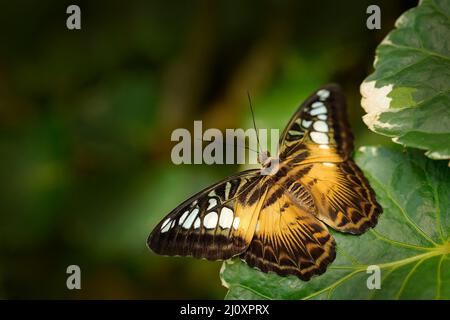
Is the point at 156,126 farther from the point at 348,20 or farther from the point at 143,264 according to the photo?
the point at 348,20

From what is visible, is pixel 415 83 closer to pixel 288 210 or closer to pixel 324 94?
pixel 324 94

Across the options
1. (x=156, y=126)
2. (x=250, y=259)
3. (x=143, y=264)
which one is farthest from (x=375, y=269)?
(x=156, y=126)

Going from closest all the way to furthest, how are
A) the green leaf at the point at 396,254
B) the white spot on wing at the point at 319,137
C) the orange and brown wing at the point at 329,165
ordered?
the green leaf at the point at 396,254 → the orange and brown wing at the point at 329,165 → the white spot on wing at the point at 319,137

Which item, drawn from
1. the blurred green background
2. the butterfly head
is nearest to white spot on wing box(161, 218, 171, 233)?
the butterfly head

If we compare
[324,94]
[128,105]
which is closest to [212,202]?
[324,94]

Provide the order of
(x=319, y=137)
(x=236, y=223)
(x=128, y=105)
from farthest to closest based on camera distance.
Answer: (x=128, y=105), (x=319, y=137), (x=236, y=223)

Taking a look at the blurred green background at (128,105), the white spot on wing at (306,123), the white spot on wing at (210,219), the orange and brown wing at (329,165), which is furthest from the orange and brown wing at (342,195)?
the blurred green background at (128,105)

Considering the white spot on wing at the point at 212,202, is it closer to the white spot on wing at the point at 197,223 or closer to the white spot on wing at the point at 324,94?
the white spot on wing at the point at 197,223
